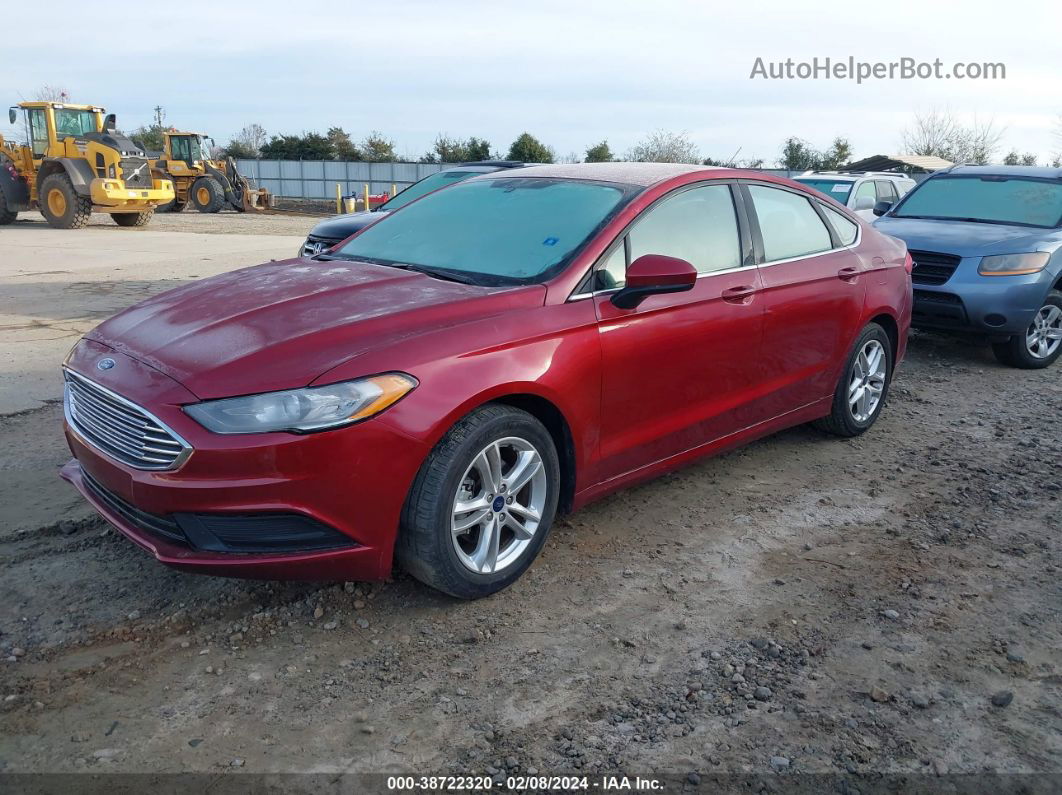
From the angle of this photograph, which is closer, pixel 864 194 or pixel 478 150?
pixel 864 194

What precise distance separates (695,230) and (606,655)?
2169mm

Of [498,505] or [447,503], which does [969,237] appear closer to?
[498,505]

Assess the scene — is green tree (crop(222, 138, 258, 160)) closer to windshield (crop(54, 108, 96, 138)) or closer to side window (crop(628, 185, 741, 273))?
windshield (crop(54, 108, 96, 138))

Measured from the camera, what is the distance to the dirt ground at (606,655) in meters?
2.65

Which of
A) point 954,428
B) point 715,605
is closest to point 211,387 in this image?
point 715,605

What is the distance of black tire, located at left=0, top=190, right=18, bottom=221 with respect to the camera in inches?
821

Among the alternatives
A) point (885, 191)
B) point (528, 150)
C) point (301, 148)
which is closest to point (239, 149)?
point (301, 148)

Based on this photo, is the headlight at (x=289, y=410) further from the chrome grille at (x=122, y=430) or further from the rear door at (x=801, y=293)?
the rear door at (x=801, y=293)

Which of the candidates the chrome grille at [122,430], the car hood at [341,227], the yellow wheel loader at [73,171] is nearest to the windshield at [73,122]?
the yellow wheel loader at [73,171]

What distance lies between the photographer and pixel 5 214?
2114 cm

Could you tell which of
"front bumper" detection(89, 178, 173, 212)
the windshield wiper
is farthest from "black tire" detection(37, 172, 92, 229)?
the windshield wiper

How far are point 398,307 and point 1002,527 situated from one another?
124 inches

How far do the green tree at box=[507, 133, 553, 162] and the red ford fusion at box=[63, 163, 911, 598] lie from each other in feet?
128

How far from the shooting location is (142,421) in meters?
3.06
